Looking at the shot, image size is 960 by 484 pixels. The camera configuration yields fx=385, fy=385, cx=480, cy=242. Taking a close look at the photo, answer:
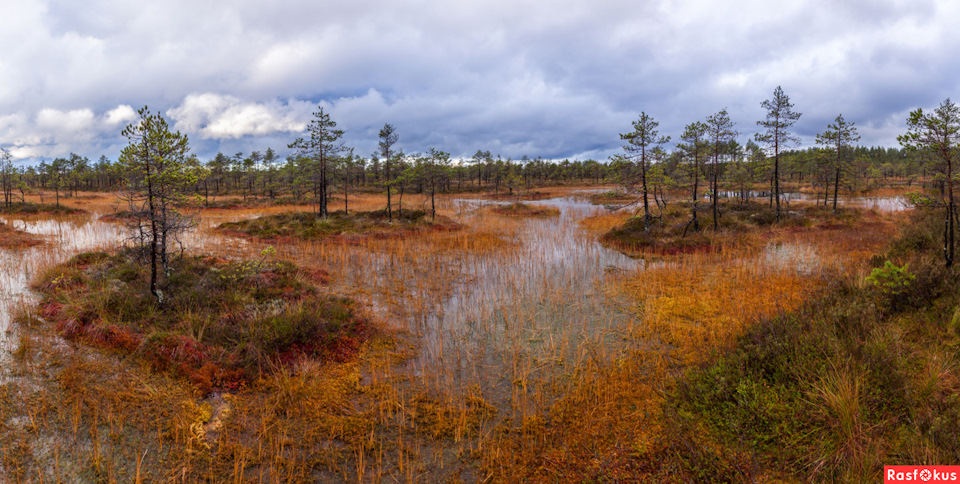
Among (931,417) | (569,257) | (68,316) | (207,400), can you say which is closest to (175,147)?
(68,316)

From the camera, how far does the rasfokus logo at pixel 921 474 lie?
3.61 m

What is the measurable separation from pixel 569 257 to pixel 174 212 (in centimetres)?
1447

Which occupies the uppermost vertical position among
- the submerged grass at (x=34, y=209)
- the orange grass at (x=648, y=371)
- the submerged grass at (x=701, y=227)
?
the submerged grass at (x=34, y=209)

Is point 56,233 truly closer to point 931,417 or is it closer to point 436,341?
point 436,341

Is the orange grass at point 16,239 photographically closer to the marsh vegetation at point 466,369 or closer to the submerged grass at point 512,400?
the marsh vegetation at point 466,369

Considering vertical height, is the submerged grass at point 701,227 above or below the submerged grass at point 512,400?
above

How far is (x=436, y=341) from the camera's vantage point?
896 cm

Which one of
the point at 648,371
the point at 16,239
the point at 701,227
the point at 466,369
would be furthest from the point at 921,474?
the point at 16,239

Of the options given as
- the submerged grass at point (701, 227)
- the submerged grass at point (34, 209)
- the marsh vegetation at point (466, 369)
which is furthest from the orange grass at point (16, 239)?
the submerged grass at point (701, 227)

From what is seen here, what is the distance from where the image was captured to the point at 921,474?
3.70 m

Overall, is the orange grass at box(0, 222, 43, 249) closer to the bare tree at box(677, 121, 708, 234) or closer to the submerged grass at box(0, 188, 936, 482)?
the submerged grass at box(0, 188, 936, 482)

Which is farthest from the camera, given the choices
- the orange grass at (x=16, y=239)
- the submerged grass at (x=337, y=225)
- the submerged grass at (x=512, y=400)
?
the submerged grass at (x=337, y=225)

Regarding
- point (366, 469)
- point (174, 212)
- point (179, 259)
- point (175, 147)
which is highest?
point (175, 147)

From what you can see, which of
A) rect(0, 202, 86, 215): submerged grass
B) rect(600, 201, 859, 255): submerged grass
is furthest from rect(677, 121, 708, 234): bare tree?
rect(0, 202, 86, 215): submerged grass
